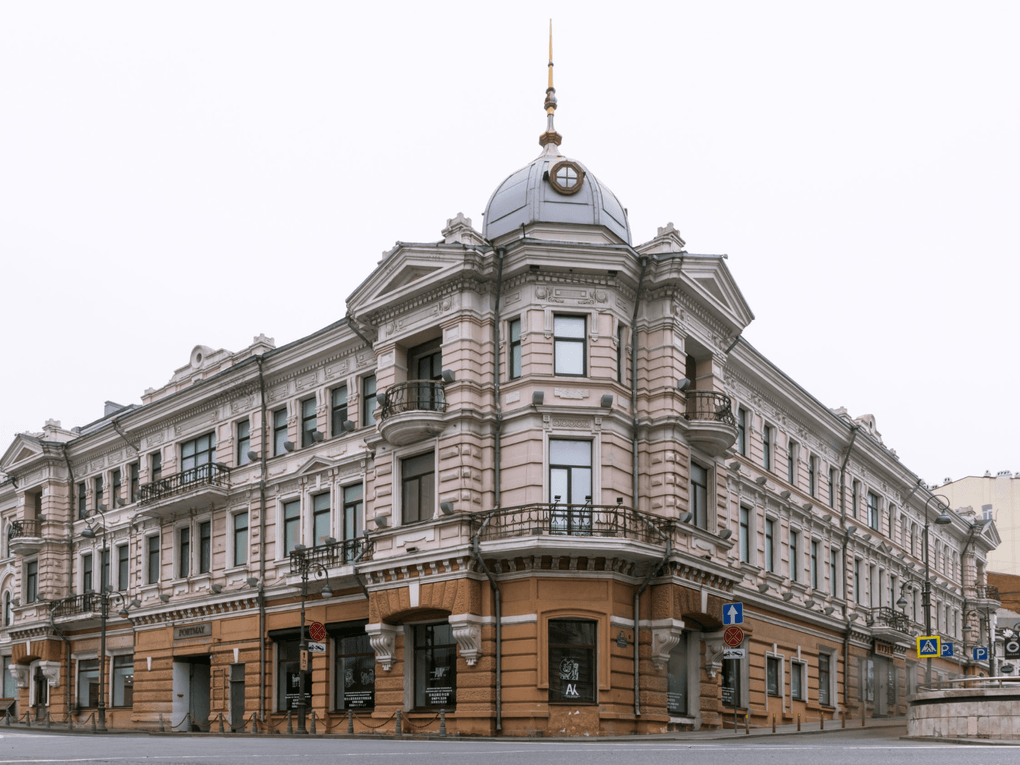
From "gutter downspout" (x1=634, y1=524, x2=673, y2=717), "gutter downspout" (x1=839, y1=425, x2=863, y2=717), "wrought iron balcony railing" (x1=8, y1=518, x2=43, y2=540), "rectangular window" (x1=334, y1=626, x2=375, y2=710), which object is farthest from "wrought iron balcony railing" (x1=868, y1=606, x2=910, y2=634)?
"wrought iron balcony railing" (x1=8, y1=518, x2=43, y2=540)

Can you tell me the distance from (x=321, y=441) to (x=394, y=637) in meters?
7.57

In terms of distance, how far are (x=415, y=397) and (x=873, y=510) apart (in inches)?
1005

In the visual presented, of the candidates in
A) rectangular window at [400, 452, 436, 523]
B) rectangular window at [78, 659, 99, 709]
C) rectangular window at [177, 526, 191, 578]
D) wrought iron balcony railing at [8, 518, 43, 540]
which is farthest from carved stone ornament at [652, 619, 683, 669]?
wrought iron balcony railing at [8, 518, 43, 540]

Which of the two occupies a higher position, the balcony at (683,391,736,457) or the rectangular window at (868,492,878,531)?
the balcony at (683,391,736,457)

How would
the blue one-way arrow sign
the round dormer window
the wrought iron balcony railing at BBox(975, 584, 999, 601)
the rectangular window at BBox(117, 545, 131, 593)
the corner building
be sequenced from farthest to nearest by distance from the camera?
the wrought iron balcony railing at BBox(975, 584, 999, 601), the rectangular window at BBox(117, 545, 131, 593), the round dormer window, the blue one-way arrow sign, the corner building

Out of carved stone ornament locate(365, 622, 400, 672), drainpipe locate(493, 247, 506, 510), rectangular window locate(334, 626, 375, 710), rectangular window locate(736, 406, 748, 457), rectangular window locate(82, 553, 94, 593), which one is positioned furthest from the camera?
Answer: rectangular window locate(82, 553, 94, 593)

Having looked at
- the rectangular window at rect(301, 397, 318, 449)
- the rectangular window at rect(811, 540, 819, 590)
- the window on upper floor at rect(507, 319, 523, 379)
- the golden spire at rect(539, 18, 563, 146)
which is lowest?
the rectangular window at rect(811, 540, 819, 590)

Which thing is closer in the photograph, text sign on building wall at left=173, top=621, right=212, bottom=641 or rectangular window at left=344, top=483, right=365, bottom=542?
rectangular window at left=344, top=483, right=365, bottom=542

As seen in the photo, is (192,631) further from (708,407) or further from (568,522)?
(708,407)

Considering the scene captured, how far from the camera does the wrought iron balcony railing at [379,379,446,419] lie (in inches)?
1235

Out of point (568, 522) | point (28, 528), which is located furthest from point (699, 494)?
point (28, 528)

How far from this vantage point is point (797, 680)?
128 feet

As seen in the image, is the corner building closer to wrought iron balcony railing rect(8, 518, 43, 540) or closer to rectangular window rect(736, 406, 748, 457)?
rectangular window rect(736, 406, 748, 457)

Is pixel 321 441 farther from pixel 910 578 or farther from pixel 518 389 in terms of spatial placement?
pixel 910 578
